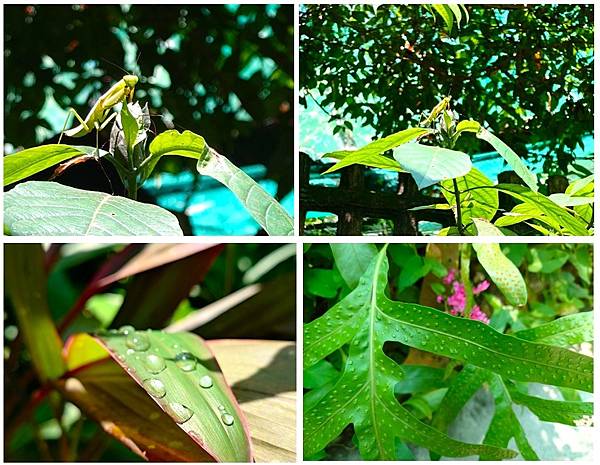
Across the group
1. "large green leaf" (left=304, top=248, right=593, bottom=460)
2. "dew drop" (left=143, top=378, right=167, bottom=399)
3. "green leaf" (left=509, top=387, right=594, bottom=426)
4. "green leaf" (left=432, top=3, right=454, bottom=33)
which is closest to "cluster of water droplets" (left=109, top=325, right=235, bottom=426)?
"dew drop" (left=143, top=378, right=167, bottom=399)

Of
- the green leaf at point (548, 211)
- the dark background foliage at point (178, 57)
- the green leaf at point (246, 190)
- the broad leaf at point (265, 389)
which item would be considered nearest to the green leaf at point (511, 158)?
the green leaf at point (548, 211)

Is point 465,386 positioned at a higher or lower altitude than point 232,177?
lower

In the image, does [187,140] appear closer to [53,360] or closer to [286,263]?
[53,360]

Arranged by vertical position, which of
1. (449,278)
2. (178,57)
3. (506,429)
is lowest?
(506,429)

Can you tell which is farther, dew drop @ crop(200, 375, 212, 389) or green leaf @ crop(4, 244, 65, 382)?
green leaf @ crop(4, 244, 65, 382)

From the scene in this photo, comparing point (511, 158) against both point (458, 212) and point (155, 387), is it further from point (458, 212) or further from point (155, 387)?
point (155, 387)

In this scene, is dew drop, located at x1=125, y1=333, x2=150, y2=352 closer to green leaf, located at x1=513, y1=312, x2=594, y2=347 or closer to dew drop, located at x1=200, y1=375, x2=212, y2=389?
dew drop, located at x1=200, y1=375, x2=212, y2=389

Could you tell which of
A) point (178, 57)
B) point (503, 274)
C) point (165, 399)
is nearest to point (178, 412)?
point (165, 399)
